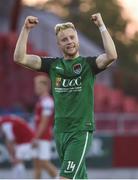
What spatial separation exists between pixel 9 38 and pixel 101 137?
9122 mm

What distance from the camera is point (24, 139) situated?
14641 millimetres

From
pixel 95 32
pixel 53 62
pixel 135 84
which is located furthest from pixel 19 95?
pixel 95 32

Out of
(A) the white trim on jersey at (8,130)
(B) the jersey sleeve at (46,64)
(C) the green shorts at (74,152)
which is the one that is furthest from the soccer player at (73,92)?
(A) the white trim on jersey at (8,130)

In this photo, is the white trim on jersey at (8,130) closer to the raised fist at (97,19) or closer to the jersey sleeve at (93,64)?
the jersey sleeve at (93,64)

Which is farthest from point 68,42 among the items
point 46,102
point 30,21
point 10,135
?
point 10,135

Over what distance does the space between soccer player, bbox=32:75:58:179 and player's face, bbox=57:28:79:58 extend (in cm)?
472

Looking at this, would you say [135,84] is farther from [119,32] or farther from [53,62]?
[53,62]

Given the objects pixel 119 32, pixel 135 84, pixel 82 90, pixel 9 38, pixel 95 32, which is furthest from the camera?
pixel 119 32

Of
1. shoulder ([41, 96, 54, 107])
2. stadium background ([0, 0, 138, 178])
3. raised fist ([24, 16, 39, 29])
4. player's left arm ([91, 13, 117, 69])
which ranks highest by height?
raised fist ([24, 16, 39, 29])

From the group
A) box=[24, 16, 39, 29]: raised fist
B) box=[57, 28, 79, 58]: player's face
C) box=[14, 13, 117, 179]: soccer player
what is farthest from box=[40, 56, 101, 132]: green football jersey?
box=[24, 16, 39, 29]: raised fist

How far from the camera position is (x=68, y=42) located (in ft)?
26.9

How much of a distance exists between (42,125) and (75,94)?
5068mm

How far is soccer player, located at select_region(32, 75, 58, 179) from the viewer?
1317cm

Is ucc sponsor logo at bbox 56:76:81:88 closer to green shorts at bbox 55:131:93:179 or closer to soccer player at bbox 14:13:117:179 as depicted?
soccer player at bbox 14:13:117:179
